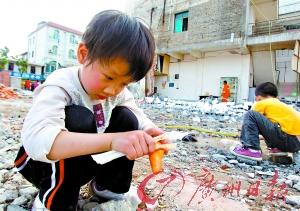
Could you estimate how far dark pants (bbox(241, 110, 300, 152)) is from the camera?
297 cm

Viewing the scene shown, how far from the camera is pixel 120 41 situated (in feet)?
3.63

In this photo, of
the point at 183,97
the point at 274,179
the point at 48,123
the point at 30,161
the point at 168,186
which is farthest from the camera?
the point at 183,97

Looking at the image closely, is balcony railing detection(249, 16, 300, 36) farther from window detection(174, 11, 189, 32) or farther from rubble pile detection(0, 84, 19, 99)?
rubble pile detection(0, 84, 19, 99)

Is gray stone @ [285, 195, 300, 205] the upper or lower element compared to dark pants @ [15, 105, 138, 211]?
lower

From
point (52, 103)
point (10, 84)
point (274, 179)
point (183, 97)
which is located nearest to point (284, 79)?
point (183, 97)

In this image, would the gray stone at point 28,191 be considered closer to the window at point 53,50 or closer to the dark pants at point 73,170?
the dark pants at point 73,170

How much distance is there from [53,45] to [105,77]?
4043 centimetres

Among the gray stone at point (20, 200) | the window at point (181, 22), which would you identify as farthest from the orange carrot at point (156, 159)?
the window at point (181, 22)

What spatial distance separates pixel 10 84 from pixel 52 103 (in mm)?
21544

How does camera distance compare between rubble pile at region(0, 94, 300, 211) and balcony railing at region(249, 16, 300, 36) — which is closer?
rubble pile at region(0, 94, 300, 211)

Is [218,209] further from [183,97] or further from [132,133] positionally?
[183,97]

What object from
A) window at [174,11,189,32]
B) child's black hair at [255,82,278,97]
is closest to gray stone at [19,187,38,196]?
child's black hair at [255,82,278,97]

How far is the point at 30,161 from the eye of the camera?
1219 mm

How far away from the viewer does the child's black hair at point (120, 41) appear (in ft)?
3.61
